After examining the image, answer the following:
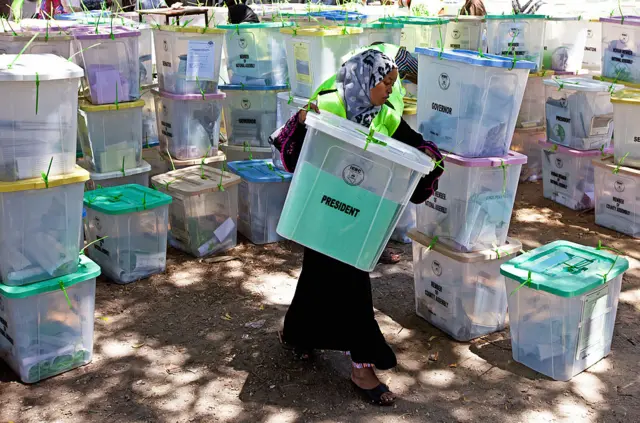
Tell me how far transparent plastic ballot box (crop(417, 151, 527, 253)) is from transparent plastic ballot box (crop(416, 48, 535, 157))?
0.27 ft

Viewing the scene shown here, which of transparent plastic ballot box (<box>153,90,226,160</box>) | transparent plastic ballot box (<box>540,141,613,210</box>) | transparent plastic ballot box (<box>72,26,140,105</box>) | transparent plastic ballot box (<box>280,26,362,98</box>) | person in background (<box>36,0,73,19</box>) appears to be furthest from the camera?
person in background (<box>36,0,73,19</box>)

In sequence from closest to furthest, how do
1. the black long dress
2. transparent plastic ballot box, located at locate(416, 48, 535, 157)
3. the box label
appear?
the black long dress < the box label < transparent plastic ballot box, located at locate(416, 48, 535, 157)

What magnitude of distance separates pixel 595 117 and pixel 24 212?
4.47 m

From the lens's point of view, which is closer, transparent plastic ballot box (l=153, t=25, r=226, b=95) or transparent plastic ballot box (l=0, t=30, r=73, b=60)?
transparent plastic ballot box (l=0, t=30, r=73, b=60)

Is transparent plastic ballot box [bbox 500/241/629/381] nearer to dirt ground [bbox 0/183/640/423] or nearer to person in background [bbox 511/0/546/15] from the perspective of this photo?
dirt ground [bbox 0/183/640/423]

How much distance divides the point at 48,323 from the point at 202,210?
5.78ft

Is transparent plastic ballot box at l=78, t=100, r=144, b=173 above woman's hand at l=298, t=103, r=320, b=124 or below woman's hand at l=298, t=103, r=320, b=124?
below

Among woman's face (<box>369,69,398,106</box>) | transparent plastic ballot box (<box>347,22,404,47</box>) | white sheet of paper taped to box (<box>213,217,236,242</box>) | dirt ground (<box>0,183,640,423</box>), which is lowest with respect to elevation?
dirt ground (<box>0,183,640,423</box>)

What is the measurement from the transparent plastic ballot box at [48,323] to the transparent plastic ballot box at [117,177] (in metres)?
1.61

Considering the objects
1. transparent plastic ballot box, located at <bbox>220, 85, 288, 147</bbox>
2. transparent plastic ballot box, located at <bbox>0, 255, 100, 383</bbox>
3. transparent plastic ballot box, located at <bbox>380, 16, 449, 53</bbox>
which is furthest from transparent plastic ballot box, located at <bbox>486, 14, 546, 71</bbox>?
transparent plastic ballot box, located at <bbox>0, 255, 100, 383</bbox>

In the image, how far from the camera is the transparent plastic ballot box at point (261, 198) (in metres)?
5.27

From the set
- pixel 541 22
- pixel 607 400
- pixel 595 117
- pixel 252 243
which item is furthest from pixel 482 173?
pixel 541 22

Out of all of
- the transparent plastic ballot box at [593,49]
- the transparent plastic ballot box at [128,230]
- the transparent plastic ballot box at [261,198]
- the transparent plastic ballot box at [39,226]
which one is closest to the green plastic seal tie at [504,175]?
the transparent plastic ballot box at [261,198]

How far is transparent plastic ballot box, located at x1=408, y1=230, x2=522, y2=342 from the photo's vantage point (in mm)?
3807
